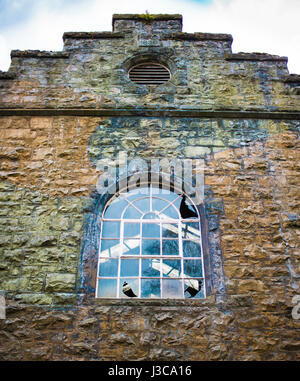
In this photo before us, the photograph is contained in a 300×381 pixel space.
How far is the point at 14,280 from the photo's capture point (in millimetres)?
5184

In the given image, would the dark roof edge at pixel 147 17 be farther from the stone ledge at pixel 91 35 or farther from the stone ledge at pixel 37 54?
the stone ledge at pixel 37 54

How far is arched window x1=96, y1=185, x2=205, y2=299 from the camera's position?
5312mm

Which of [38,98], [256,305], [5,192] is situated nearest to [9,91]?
[38,98]

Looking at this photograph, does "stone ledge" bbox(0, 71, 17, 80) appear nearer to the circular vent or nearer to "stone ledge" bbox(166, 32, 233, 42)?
the circular vent

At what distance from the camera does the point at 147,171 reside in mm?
6145

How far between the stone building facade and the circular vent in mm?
125

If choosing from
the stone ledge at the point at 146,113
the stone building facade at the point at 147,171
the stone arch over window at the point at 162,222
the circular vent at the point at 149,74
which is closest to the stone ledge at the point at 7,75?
the stone building facade at the point at 147,171

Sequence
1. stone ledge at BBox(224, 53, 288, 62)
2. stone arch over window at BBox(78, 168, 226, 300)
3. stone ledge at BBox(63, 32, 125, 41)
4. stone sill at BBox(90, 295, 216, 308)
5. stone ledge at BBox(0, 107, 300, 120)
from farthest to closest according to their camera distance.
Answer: stone ledge at BBox(63, 32, 125, 41), stone ledge at BBox(224, 53, 288, 62), stone ledge at BBox(0, 107, 300, 120), stone arch over window at BBox(78, 168, 226, 300), stone sill at BBox(90, 295, 216, 308)

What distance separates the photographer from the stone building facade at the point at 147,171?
4832mm

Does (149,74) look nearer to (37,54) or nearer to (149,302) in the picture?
(37,54)

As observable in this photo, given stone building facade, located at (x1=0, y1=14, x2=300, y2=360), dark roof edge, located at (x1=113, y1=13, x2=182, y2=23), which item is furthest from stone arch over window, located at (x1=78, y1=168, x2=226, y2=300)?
dark roof edge, located at (x1=113, y1=13, x2=182, y2=23)

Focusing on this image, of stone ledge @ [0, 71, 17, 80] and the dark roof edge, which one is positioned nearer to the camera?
stone ledge @ [0, 71, 17, 80]
